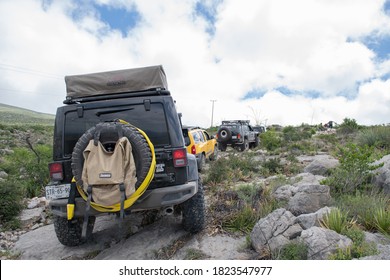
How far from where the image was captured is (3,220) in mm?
5441

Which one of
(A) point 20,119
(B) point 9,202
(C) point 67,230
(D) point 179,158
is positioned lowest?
(C) point 67,230

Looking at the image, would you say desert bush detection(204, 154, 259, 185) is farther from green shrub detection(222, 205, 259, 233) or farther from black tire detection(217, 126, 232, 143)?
black tire detection(217, 126, 232, 143)

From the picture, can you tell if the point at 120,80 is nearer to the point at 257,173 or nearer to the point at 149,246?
the point at 149,246

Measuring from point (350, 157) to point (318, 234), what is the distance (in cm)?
278

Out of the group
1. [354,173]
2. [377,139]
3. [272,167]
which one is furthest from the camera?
[377,139]

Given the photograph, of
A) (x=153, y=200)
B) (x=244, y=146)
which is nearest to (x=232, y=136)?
(x=244, y=146)

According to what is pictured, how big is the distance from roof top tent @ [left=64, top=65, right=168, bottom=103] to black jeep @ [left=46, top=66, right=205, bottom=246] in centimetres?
2

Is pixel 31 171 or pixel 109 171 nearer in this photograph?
pixel 109 171

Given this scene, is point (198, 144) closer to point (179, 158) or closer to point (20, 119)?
point (179, 158)

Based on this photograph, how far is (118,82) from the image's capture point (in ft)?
14.3

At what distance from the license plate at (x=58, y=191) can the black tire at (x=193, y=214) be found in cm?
163

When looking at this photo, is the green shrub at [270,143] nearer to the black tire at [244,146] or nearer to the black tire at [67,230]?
the black tire at [244,146]

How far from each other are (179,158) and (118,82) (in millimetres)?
1647

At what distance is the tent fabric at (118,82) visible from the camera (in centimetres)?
433
